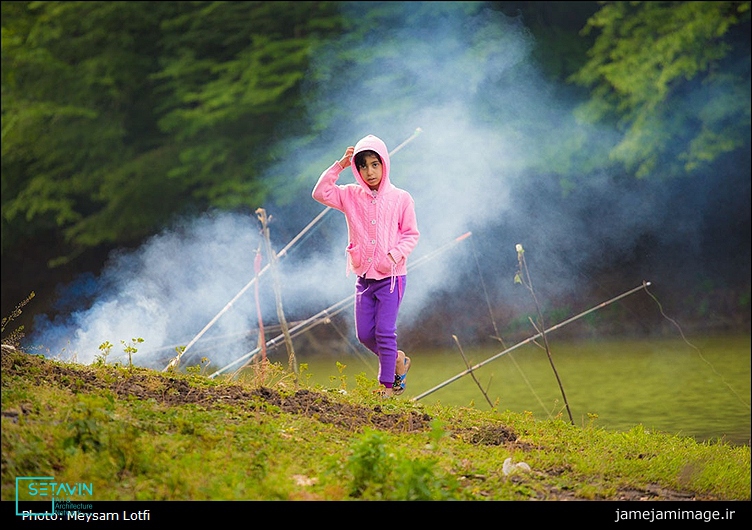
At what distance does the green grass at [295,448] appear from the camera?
4.32 metres

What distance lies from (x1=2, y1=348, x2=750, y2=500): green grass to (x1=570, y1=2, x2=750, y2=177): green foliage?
10.2 meters

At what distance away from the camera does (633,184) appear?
1747 cm

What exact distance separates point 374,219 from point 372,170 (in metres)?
0.34

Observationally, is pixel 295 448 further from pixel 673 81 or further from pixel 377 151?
pixel 673 81

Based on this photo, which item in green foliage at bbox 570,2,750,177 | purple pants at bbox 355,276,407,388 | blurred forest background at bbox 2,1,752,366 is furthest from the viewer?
blurred forest background at bbox 2,1,752,366

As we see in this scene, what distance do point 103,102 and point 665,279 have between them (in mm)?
11649

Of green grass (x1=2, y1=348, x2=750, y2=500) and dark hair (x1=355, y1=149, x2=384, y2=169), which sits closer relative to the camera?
green grass (x1=2, y1=348, x2=750, y2=500)

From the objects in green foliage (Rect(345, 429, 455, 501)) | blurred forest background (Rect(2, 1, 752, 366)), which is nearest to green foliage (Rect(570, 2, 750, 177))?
blurred forest background (Rect(2, 1, 752, 366))

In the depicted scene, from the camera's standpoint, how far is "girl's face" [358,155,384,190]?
22.5ft

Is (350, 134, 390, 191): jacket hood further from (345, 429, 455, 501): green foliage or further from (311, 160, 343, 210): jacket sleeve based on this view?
(345, 429, 455, 501): green foliage

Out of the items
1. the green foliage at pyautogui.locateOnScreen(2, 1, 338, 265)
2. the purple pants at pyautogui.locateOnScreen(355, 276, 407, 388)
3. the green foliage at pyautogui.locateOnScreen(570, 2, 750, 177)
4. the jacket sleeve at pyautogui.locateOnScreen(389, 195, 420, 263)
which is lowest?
the purple pants at pyautogui.locateOnScreen(355, 276, 407, 388)

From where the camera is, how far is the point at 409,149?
1725 centimetres

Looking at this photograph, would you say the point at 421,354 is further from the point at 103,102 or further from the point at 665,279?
the point at 103,102

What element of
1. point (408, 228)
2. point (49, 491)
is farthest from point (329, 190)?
point (49, 491)
